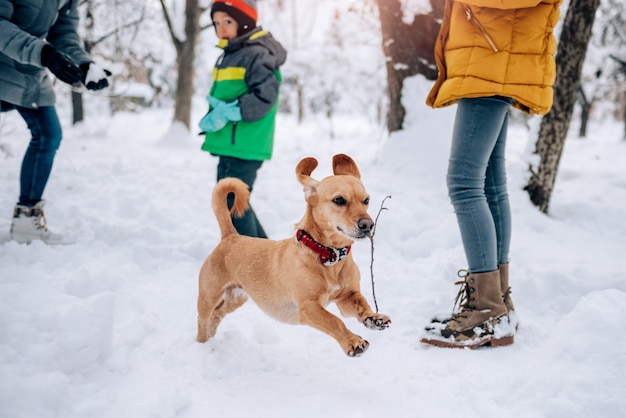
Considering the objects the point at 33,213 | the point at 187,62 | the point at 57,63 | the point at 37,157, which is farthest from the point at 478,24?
the point at 187,62

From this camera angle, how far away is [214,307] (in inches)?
100

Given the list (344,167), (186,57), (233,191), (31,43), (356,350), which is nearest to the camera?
(356,350)

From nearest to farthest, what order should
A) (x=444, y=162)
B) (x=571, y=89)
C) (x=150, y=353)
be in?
(x=150, y=353) < (x=571, y=89) < (x=444, y=162)

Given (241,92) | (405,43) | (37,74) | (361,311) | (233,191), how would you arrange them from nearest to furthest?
1. (361,311)
2. (233,191)
3. (37,74)
4. (241,92)
5. (405,43)

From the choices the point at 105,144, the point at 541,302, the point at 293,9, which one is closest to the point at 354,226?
the point at 541,302

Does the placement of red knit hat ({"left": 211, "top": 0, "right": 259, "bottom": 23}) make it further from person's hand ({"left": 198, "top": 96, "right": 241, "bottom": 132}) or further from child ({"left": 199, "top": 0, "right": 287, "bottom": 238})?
person's hand ({"left": 198, "top": 96, "right": 241, "bottom": 132})

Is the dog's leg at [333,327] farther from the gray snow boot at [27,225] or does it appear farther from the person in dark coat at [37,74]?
the gray snow boot at [27,225]

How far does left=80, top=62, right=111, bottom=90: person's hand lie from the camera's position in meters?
2.98

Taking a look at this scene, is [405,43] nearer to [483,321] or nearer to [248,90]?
[248,90]

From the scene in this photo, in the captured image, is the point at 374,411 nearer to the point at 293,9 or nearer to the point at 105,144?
the point at 105,144

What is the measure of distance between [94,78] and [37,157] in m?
0.89

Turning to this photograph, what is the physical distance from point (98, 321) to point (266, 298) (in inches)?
33.1

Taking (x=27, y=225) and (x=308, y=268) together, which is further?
(x=27, y=225)

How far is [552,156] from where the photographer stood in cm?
420
